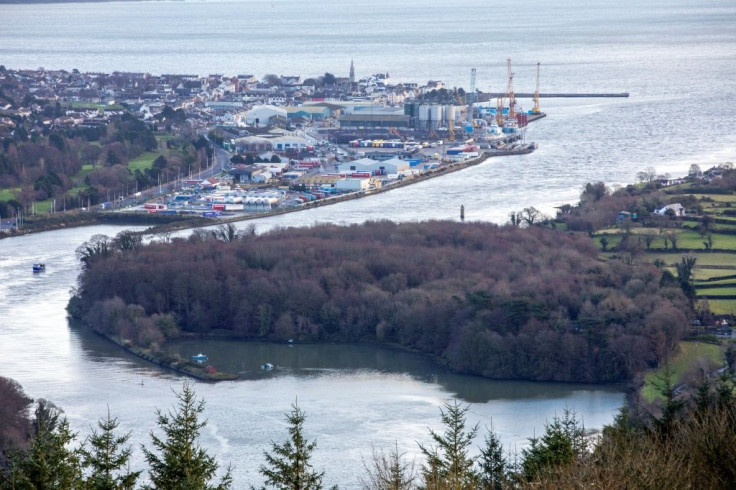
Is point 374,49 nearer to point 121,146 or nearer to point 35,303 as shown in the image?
point 121,146

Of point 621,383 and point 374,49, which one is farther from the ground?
point 374,49

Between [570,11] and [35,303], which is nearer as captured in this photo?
[35,303]

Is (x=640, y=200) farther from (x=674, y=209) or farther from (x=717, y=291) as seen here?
(x=717, y=291)

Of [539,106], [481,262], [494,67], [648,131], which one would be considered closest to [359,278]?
[481,262]

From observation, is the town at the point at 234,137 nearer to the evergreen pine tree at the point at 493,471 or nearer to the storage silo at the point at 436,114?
the storage silo at the point at 436,114

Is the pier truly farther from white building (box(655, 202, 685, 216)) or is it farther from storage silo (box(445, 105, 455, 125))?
white building (box(655, 202, 685, 216))

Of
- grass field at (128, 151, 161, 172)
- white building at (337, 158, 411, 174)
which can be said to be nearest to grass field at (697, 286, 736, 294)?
white building at (337, 158, 411, 174)
